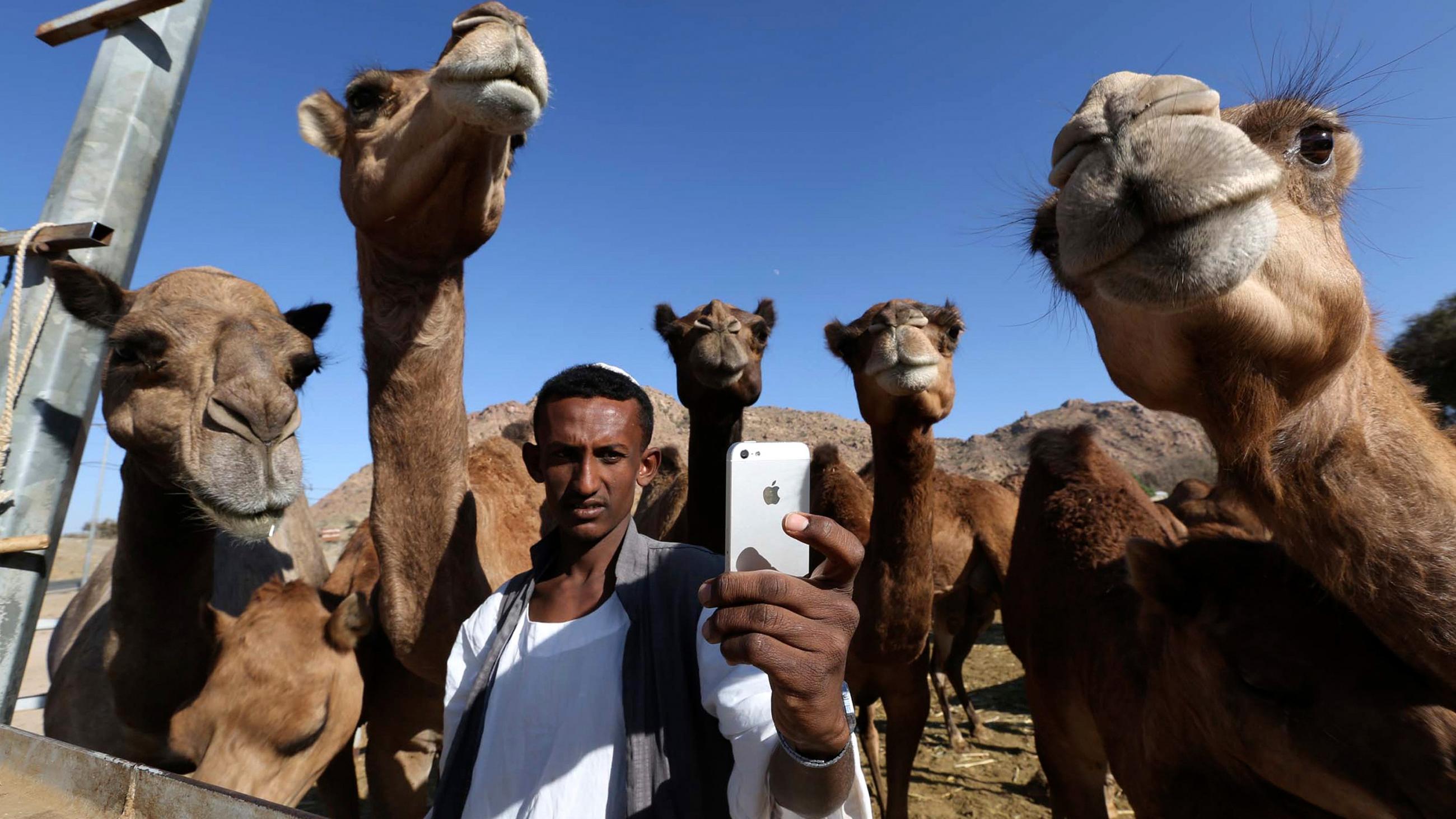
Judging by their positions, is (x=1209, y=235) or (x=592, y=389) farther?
(x=592, y=389)

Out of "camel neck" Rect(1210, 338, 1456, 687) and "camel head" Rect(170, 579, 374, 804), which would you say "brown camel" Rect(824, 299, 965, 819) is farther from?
"camel head" Rect(170, 579, 374, 804)

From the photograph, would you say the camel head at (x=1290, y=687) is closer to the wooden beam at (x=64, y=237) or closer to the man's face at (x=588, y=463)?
the man's face at (x=588, y=463)

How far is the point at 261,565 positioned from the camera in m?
4.19

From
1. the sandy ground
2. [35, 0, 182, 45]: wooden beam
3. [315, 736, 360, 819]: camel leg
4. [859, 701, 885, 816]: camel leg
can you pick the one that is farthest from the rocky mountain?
[35, 0, 182, 45]: wooden beam

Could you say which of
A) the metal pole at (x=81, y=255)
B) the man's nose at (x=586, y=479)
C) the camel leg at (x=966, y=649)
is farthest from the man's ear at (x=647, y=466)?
the camel leg at (x=966, y=649)

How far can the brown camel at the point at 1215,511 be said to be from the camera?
2340 mm

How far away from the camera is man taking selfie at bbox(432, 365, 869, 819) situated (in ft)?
3.61

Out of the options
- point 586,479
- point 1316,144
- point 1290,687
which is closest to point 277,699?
point 586,479

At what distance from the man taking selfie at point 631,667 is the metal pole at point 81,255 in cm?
185

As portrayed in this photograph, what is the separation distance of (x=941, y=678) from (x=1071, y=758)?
506 cm

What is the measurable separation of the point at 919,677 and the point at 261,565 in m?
4.45

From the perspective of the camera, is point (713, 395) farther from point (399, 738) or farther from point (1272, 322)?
point (1272, 322)

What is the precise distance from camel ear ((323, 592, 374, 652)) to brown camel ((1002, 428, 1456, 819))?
124 inches

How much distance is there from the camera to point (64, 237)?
8.32 ft
